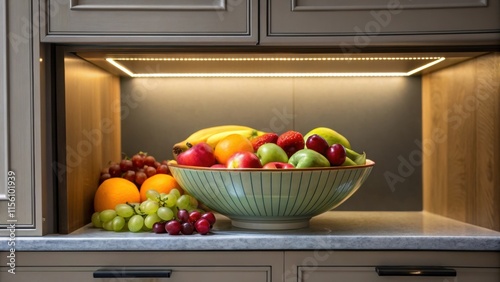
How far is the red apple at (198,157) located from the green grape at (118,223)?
0.19m

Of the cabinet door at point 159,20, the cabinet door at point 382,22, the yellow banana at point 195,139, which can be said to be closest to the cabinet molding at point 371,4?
the cabinet door at point 382,22

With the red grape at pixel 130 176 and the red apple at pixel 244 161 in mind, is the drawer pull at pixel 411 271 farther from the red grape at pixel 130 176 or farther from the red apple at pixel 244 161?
the red grape at pixel 130 176

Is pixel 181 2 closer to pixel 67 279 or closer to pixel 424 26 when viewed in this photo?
pixel 424 26

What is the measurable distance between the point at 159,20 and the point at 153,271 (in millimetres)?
561

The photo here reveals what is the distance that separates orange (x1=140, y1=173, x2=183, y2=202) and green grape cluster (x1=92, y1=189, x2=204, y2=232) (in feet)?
0.21

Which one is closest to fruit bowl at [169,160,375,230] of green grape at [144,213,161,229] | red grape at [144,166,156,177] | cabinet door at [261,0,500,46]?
green grape at [144,213,161,229]

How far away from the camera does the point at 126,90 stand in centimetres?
167

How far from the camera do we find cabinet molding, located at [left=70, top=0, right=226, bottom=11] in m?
1.19

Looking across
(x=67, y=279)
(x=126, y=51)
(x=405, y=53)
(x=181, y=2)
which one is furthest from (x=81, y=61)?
(x=405, y=53)

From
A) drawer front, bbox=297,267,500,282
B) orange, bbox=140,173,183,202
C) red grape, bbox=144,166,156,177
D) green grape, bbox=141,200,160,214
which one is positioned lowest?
drawer front, bbox=297,267,500,282

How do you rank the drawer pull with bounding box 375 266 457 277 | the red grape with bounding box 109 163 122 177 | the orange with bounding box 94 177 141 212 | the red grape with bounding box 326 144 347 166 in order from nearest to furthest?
the drawer pull with bounding box 375 266 457 277 → the red grape with bounding box 326 144 347 166 → the orange with bounding box 94 177 141 212 → the red grape with bounding box 109 163 122 177

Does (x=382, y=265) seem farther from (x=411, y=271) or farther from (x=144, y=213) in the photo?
(x=144, y=213)

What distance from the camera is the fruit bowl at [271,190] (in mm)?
1164

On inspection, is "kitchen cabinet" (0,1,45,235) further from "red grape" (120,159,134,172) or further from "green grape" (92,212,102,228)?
"red grape" (120,159,134,172)
